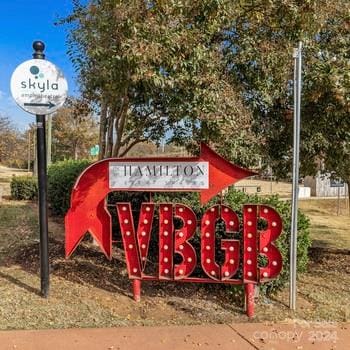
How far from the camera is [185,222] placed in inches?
189

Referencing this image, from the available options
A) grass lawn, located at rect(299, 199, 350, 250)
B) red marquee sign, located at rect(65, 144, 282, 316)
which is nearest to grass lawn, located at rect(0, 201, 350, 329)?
red marquee sign, located at rect(65, 144, 282, 316)

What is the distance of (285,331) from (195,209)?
160cm

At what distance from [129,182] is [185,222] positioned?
2.36 ft

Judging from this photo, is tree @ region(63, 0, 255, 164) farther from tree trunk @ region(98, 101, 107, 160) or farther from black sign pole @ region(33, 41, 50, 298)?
tree trunk @ region(98, 101, 107, 160)

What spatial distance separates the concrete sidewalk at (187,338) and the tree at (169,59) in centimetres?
191

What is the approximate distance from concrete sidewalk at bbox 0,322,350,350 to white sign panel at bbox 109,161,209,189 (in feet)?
4.64

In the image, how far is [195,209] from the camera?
5.19 metres

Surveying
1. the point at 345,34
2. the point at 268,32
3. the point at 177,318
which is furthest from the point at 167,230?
the point at 345,34

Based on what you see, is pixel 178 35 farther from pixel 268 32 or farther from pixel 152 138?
pixel 152 138

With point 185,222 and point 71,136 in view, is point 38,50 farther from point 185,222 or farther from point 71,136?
point 71,136

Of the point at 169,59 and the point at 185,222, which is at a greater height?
the point at 169,59

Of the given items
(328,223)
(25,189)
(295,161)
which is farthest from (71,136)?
(295,161)

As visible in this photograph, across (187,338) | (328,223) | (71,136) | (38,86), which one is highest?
(71,136)

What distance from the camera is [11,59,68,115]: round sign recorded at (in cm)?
481
